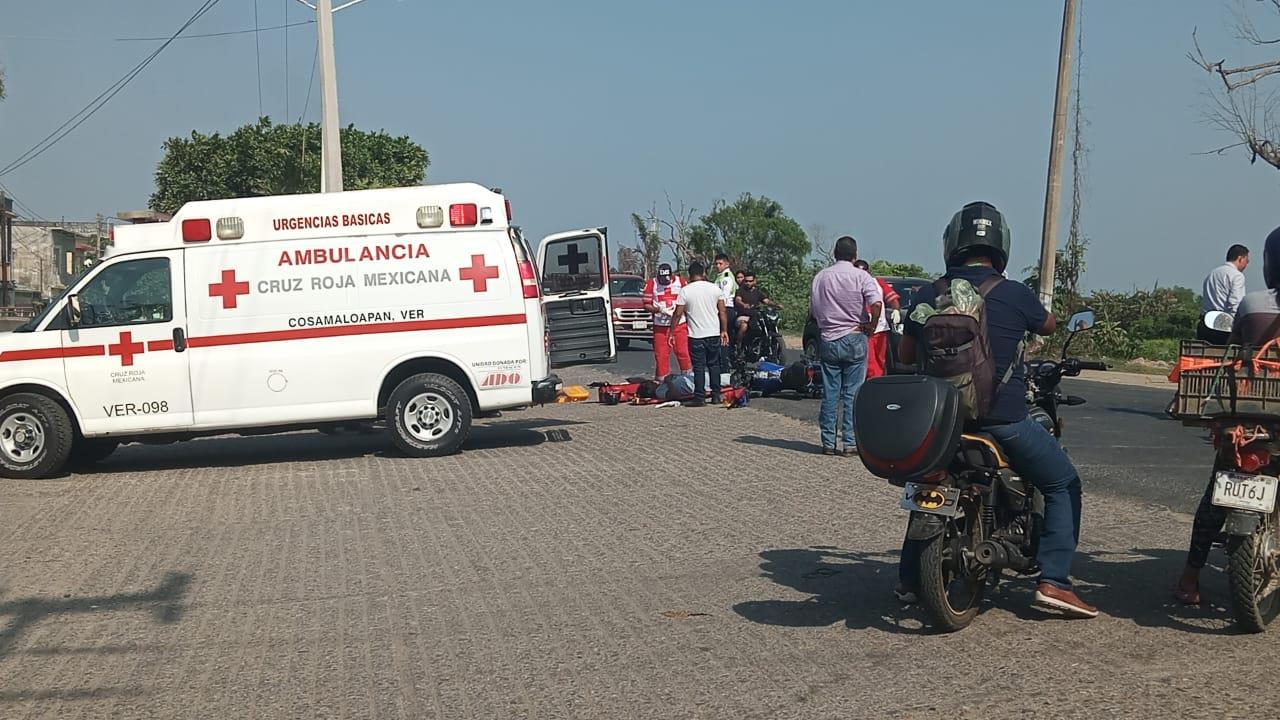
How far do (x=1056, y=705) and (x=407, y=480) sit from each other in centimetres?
747

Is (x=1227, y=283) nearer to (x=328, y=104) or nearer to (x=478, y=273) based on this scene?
(x=478, y=273)

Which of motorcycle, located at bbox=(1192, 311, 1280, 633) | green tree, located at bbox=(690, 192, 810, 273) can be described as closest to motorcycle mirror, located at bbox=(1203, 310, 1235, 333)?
motorcycle, located at bbox=(1192, 311, 1280, 633)

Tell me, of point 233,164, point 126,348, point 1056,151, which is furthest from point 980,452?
point 233,164

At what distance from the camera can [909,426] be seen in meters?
5.47

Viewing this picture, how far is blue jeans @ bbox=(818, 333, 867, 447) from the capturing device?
11766 millimetres

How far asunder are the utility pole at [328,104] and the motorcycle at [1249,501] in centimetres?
1664

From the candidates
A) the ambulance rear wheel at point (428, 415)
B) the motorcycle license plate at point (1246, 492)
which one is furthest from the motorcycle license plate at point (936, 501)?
the ambulance rear wheel at point (428, 415)

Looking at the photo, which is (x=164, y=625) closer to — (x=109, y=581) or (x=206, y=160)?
(x=109, y=581)

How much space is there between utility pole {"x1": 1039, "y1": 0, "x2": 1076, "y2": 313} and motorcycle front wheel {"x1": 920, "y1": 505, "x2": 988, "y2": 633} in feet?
54.2

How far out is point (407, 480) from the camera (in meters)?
11.4

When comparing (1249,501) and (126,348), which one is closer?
(1249,501)

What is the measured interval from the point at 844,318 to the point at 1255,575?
634 cm

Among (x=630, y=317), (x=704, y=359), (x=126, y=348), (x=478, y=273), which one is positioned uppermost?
(x=478, y=273)

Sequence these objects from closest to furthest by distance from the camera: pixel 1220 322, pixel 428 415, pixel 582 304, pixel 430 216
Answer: pixel 1220 322 → pixel 430 216 → pixel 428 415 → pixel 582 304
